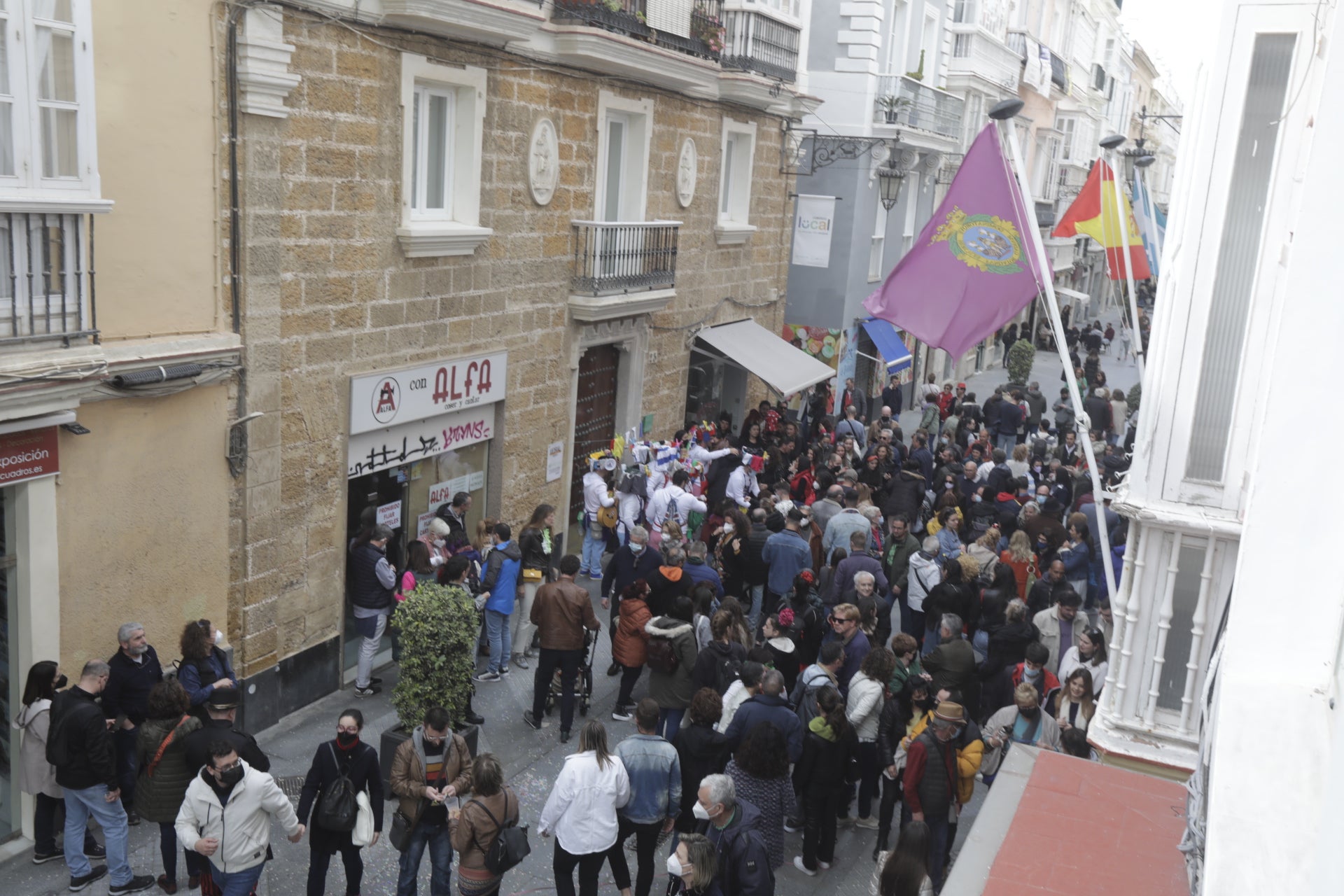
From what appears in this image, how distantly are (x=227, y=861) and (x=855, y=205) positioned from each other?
19.1 meters

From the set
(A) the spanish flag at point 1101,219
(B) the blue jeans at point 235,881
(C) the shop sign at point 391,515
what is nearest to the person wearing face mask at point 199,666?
(B) the blue jeans at point 235,881

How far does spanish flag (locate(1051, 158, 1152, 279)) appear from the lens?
1434cm

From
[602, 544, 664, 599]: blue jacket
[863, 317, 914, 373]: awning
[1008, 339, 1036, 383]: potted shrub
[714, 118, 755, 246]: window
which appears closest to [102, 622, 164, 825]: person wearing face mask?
[602, 544, 664, 599]: blue jacket

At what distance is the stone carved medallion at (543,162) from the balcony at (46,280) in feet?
18.8

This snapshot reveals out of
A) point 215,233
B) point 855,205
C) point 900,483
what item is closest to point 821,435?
point 900,483

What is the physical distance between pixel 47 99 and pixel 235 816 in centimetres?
426

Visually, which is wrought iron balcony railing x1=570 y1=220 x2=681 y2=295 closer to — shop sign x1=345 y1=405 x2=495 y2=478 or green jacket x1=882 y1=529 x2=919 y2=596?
shop sign x1=345 y1=405 x2=495 y2=478

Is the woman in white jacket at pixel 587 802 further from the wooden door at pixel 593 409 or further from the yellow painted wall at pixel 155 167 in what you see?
the wooden door at pixel 593 409

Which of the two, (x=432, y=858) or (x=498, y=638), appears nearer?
(x=432, y=858)

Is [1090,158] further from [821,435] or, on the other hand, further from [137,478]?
[137,478]

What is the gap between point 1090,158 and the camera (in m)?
46.5

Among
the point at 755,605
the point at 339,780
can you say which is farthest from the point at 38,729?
the point at 755,605

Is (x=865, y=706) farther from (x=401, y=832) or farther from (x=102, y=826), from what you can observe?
(x=102, y=826)

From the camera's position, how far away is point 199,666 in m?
8.03
